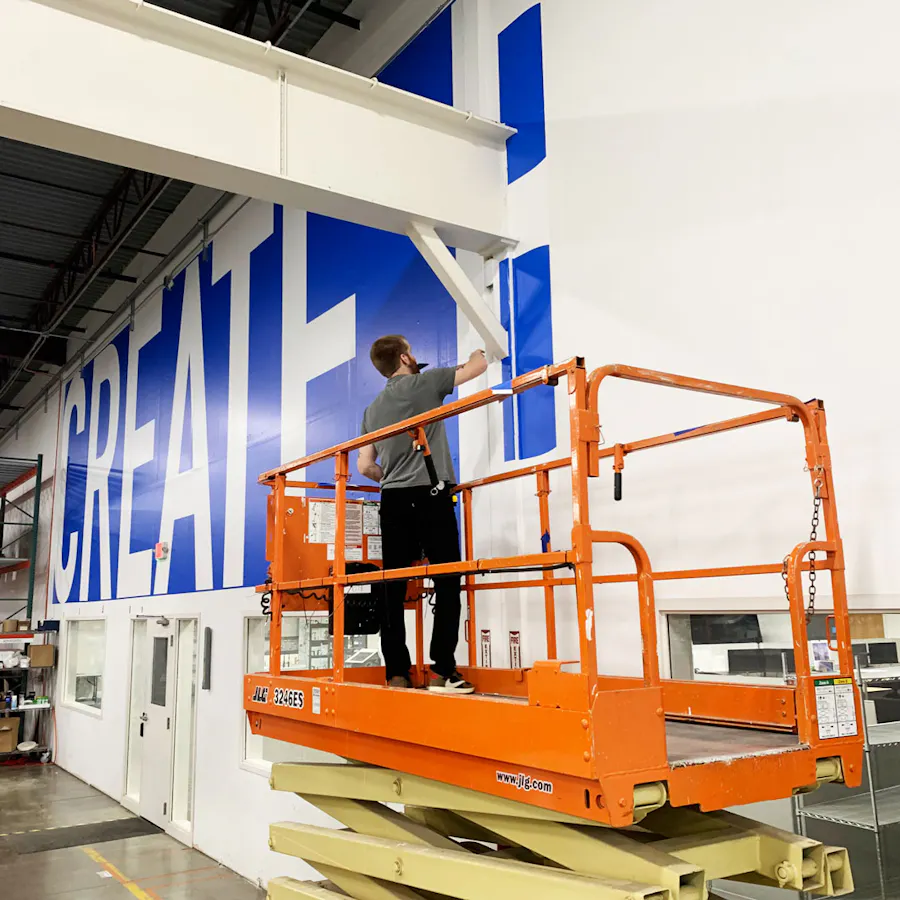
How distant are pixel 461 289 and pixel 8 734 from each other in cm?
1348

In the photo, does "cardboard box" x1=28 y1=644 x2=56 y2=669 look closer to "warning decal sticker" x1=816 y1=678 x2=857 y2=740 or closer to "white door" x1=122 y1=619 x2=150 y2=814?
"white door" x1=122 y1=619 x2=150 y2=814

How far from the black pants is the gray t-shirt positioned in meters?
0.10

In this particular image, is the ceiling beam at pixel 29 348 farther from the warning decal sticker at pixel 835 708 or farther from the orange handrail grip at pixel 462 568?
the warning decal sticker at pixel 835 708

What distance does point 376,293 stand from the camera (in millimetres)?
6758

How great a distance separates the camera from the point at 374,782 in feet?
11.8

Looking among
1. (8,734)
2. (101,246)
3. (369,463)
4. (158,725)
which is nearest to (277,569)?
(369,463)

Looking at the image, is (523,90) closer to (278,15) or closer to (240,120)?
(240,120)

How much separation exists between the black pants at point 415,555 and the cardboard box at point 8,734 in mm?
13528

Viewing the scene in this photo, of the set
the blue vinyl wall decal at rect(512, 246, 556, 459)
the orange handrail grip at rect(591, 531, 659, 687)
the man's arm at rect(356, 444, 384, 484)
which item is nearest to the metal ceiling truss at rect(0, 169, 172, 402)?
the blue vinyl wall decal at rect(512, 246, 556, 459)

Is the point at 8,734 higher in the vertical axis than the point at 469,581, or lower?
lower

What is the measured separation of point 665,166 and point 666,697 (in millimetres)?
2670

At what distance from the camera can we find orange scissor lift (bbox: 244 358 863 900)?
7.85 feet

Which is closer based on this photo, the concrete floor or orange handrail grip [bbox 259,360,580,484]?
orange handrail grip [bbox 259,360,580,484]

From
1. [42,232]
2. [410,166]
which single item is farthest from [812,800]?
[42,232]
